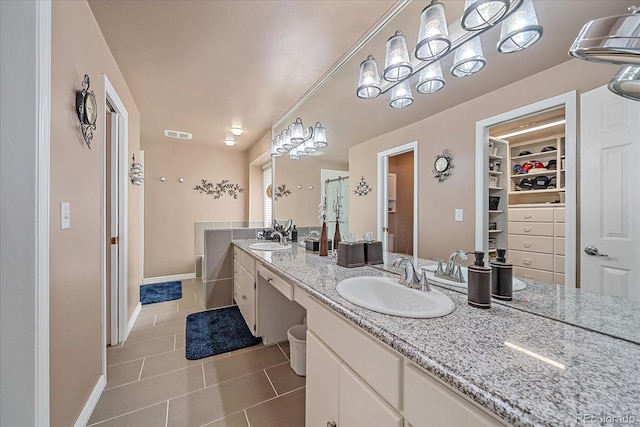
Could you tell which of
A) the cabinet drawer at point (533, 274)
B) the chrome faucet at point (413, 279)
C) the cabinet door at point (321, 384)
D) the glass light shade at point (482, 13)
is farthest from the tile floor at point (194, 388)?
the glass light shade at point (482, 13)

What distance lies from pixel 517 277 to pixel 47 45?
6.79 feet

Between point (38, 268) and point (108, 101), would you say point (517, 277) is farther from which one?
point (108, 101)

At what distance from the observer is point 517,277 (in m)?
1.00

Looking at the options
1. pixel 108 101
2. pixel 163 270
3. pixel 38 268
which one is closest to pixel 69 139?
pixel 38 268

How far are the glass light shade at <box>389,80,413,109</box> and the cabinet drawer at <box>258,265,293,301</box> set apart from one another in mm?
1216

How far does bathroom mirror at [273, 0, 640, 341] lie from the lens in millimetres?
868

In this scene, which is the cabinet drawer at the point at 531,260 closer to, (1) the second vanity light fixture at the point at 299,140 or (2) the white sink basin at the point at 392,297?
(2) the white sink basin at the point at 392,297

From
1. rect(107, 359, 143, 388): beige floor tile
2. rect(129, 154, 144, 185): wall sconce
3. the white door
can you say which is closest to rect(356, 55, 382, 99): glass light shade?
the white door

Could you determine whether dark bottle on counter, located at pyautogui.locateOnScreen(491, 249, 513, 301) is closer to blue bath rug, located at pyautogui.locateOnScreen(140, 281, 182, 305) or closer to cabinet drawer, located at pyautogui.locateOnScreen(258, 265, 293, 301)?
cabinet drawer, located at pyautogui.locateOnScreen(258, 265, 293, 301)

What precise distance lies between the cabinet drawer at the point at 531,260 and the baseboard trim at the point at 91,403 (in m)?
2.18

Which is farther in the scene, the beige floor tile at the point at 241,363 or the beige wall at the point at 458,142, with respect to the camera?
the beige floor tile at the point at 241,363

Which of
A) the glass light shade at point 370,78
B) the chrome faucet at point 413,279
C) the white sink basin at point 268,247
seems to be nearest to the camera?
the chrome faucet at point 413,279

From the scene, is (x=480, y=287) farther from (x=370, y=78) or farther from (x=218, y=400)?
(x=218, y=400)

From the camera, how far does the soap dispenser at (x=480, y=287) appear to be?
899 mm
